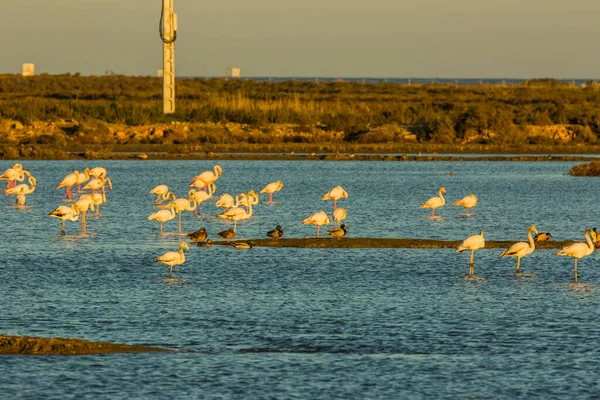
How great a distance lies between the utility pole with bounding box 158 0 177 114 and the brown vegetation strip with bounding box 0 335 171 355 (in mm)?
54613

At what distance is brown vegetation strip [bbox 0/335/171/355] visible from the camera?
14547 mm

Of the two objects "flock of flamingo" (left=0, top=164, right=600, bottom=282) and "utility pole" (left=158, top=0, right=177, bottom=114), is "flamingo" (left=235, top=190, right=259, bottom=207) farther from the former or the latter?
"utility pole" (left=158, top=0, right=177, bottom=114)

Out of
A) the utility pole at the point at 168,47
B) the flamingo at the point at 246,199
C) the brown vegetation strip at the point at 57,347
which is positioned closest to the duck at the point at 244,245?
the flamingo at the point at 246,199

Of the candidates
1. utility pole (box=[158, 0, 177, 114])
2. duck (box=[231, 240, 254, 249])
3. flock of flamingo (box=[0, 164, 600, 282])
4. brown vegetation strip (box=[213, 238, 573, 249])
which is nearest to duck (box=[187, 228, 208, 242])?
flock of flamingo (box=[0, 164, 600, 282])

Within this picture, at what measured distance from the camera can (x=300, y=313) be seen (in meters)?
17.4

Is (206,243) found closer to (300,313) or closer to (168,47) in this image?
(300,313)

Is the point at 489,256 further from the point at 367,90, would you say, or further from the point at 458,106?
the point at 367,90

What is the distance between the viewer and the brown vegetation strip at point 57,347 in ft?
47.7

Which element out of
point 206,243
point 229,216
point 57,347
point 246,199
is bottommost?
point 57,347

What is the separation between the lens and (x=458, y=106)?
251ft

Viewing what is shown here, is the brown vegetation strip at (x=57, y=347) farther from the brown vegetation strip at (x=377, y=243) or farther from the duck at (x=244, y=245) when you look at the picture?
the brown vegetation strip at (x=377, y=243)

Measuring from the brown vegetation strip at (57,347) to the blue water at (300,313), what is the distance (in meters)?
0.23

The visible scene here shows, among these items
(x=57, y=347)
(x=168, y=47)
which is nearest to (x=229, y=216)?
(x=57, y=347)

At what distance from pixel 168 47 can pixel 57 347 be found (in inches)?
2203
